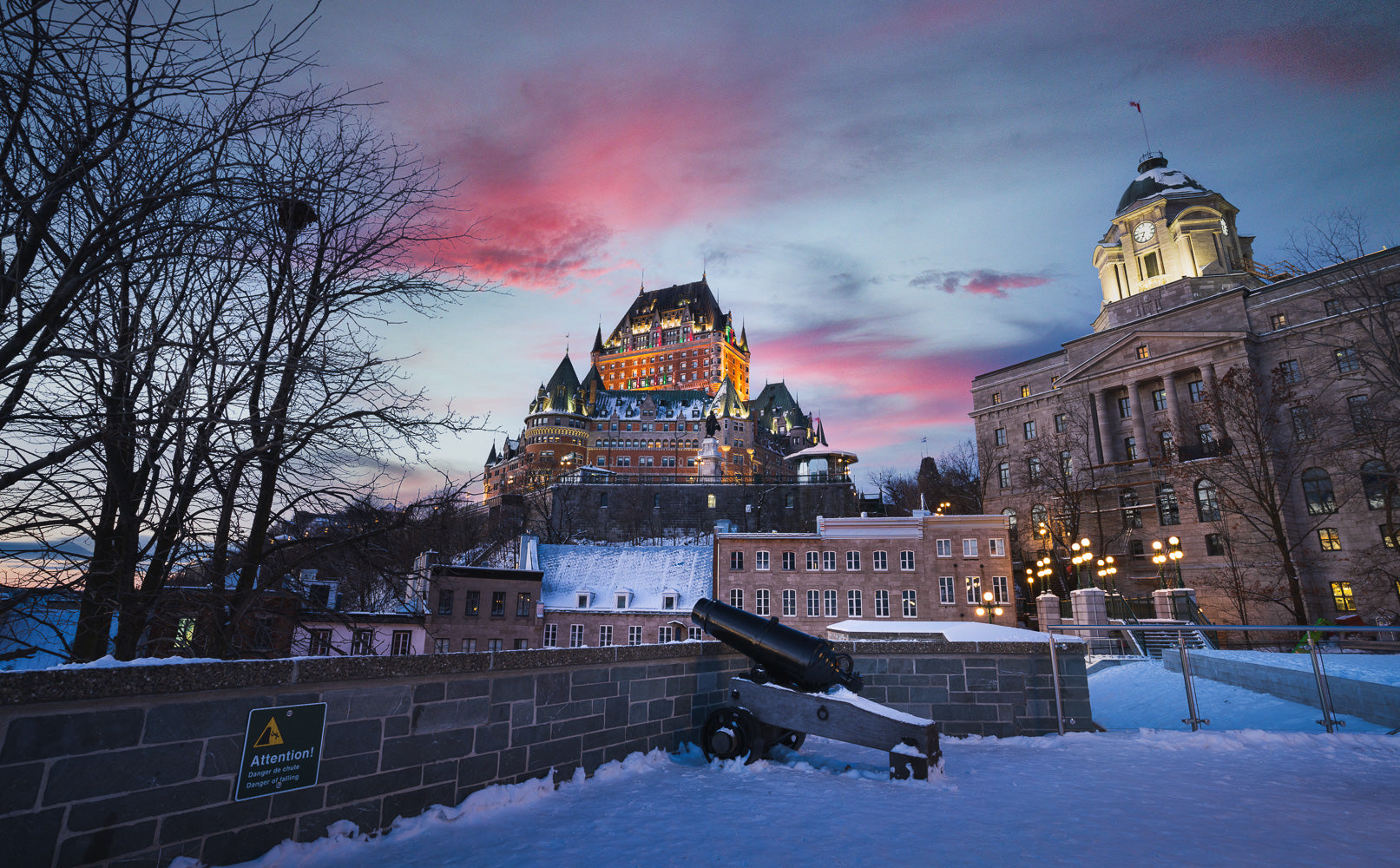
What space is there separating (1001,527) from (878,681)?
32.9 m

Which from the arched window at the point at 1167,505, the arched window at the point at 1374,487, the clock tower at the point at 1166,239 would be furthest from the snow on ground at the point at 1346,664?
the clock tower at the point at 1166,239

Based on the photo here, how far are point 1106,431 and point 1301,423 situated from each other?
11.8 meters

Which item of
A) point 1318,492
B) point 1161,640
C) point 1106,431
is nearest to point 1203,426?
point 1106,431

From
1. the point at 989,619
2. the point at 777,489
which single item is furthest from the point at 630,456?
the point at 989,619

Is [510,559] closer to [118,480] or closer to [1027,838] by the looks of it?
[118,480]

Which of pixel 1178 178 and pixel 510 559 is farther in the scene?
pixel 1178 178

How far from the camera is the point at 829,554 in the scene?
131 feet

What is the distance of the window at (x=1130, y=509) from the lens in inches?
1861

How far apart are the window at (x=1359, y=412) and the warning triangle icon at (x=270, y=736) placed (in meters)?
35.5

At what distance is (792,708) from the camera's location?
742 cm

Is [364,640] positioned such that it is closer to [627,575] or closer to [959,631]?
[959,631]

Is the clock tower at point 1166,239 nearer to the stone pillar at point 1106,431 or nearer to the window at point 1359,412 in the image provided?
the stone pillar at point 1106,431

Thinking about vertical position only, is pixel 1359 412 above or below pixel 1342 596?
above

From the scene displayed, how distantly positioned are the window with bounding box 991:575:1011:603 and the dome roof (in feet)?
136
